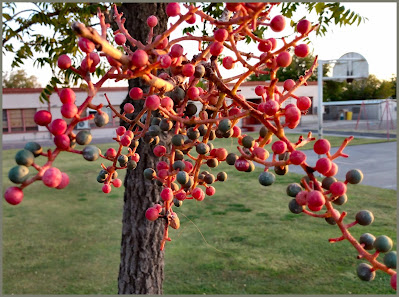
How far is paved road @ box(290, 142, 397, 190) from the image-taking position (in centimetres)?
696

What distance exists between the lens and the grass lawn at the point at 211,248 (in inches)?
128

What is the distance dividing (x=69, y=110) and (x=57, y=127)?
34mm

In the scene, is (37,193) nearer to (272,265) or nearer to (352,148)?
(272,265)

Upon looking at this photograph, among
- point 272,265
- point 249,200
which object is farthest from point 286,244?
point 249,200

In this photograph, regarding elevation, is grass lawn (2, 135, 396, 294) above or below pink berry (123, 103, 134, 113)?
below

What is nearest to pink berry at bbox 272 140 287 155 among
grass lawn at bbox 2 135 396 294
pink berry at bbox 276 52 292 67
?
pink berry at bbox 276 52 292 67

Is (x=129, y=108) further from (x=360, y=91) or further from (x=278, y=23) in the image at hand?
(x=360, y=91)

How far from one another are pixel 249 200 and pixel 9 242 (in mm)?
3303

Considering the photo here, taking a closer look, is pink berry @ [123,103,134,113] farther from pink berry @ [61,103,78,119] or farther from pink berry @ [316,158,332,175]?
pink berry @ [316,158,332,175]

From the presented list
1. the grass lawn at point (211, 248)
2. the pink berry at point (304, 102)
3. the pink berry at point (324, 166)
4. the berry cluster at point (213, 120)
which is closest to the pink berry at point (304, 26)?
the berry cluster at point (213, 120)

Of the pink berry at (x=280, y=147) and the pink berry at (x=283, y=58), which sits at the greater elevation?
the pink berry at (x=283, y=58)

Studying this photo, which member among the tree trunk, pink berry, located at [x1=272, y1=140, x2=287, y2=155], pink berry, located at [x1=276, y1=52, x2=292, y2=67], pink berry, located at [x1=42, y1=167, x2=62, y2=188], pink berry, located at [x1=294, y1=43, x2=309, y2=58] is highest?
pink berry, located at [x1=294, y1=43, x2=309, y2=58]

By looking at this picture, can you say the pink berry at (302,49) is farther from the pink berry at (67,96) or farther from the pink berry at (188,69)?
the pink berry at (67,96)

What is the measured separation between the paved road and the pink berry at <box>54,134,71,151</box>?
22.4ft
